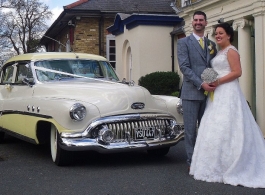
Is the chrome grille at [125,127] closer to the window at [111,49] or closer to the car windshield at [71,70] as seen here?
the car windshield at [71,70]

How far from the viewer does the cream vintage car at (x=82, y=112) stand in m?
5.80

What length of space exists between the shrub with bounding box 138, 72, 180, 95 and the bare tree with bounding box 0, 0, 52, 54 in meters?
30.4

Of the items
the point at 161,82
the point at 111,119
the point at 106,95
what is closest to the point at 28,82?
the point at 106,95

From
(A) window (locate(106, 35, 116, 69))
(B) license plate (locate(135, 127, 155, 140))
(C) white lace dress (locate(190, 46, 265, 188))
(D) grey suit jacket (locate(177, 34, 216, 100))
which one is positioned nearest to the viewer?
(C) white lace dress (locate(190, 46, 265, 188))

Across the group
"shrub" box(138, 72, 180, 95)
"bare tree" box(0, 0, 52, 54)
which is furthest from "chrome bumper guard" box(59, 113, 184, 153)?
"bare tree" box(0, 0, 52, 54)

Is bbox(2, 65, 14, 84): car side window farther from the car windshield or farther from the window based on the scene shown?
the window

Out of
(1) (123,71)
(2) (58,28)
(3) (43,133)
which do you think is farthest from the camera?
(2) (58,28)

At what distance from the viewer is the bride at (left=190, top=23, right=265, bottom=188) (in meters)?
5.10

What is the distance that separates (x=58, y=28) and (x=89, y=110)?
23.0 m

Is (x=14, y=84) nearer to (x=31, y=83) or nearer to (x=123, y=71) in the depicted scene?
(x=31, y=83)

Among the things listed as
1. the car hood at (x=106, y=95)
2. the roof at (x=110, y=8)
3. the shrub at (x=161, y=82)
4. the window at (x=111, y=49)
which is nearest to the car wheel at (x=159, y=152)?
the car hood at (x=106, y=95)

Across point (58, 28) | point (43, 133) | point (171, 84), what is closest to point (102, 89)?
point (43, 133)

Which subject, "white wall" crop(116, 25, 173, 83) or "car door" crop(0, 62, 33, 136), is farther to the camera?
"white wall" crop(116, 25, 173, 83)

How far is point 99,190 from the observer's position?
489 centimetres
